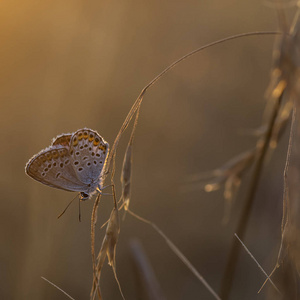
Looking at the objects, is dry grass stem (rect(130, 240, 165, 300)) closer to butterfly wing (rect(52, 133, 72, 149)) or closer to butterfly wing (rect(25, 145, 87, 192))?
butterfly wing (rect(25, 145, 87, 192))

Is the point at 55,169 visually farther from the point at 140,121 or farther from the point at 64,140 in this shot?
the point at 140,121

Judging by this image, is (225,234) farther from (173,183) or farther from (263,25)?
(263,25)

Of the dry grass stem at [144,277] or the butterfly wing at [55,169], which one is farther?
the butterfly wing at [55,169]

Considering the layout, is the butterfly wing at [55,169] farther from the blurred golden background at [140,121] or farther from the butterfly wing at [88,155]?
the blurred golden background at [140,121]

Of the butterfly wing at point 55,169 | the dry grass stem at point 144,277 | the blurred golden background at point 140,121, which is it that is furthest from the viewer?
the blurred golden background at point 140,121

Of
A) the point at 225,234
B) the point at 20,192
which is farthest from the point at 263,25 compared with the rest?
the point at 20,192

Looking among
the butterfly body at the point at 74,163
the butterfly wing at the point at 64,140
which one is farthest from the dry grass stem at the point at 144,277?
the butterfly wing at the point at 64,140
